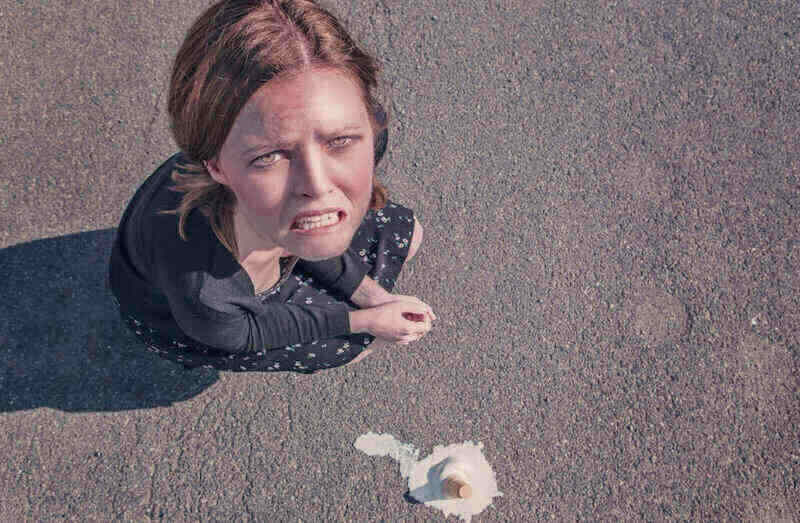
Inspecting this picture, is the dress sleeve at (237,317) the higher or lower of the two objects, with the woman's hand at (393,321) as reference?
higher

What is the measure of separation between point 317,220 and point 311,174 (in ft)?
0.49

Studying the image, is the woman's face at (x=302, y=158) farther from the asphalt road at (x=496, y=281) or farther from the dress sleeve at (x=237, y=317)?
the asphalt road at (x=496, y=281)

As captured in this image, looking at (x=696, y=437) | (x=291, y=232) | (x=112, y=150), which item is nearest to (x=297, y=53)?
(x=291, y=232)

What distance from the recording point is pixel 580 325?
2885mm

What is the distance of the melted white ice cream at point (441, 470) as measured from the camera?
259cm

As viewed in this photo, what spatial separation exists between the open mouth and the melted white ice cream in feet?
4.47

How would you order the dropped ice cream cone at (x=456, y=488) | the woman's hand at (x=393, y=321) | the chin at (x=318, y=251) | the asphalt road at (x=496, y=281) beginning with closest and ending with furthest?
the chin at (x=318, y=251) → the woman's hand at (x=393, y=321) → the dropped ice cream cone at (x=456, y=488) → the asphalt road at (x=496, y=281)

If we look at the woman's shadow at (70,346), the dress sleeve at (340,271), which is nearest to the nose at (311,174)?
the dress sleeve at (340,271)

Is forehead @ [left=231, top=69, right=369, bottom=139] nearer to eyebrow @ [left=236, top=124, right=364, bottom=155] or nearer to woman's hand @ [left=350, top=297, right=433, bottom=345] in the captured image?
eyebrow @ [left=236, top=124, right=364, bottom=155]

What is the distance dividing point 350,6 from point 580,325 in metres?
2.02

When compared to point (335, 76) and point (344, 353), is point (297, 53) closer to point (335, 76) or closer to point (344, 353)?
point (335, 76)

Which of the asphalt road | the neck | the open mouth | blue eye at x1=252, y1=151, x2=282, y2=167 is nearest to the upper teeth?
the open mouth

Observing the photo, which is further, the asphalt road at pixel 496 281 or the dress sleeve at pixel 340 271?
the asphalt road at pixel 496 281

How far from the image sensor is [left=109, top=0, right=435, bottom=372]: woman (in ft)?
4.69
